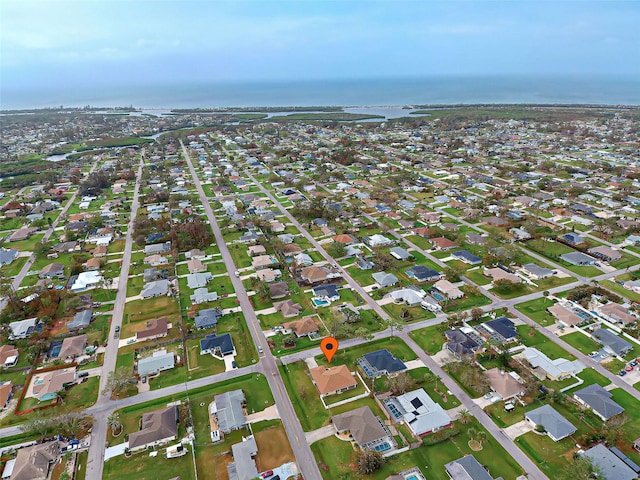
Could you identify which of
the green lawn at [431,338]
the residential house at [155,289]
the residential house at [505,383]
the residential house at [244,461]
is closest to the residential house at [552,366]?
the residential house at [505,383]

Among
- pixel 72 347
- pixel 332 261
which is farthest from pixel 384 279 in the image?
pixel 72 347

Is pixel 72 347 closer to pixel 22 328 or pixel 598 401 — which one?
pixel 22 328

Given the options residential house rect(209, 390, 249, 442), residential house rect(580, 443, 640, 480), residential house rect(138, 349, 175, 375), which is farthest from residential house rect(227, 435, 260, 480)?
residential house rect(580, 443, 640, 480)

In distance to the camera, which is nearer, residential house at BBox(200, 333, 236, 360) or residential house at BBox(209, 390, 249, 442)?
residential house at BBox(209, 390, 249, 442)

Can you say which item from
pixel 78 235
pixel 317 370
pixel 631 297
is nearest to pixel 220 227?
pixel 78 235

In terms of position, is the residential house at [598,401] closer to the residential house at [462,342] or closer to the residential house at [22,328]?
the residential house at [462,342]

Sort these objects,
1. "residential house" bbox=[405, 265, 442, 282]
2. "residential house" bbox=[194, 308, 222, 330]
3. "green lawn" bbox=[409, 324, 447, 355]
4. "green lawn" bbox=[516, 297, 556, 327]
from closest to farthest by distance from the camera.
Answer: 1. "green lawn" bbox=[409, 324, 447, 355]
2. "green lawn" bbox=[516, 297, 556, 327]
3. "residential house" bbox=[194, 308, 222, 330]
4. "residential house" bbox=[405, 265, 442, 282]

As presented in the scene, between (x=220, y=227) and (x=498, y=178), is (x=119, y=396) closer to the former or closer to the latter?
(x=220, y=227)

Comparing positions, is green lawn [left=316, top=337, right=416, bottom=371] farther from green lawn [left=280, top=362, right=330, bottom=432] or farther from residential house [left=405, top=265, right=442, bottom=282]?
residential house [left=405, top=265, right=442, bottom=282]
